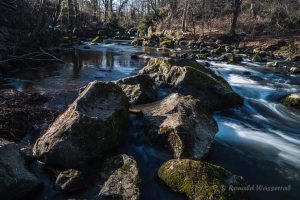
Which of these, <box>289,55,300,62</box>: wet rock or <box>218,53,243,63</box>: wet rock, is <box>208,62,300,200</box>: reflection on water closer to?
<box>218,53,243,63</box>: wet rock

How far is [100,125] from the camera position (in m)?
6.13

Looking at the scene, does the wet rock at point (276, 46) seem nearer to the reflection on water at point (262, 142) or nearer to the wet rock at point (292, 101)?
the reflection on water at point (262, 142)

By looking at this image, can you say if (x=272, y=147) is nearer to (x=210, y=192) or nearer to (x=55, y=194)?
(x=210, y=192)

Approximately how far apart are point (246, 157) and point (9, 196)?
4.69m

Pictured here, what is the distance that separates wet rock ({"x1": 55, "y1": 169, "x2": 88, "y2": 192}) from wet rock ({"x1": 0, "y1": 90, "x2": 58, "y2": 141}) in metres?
2.23

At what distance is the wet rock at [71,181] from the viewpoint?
16.5 ft

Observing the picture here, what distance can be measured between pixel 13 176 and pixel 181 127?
10.3ft

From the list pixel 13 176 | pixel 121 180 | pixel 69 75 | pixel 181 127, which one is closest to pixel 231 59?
pixel 69 75

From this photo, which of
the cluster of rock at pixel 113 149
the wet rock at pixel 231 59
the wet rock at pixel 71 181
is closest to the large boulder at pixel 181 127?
the cluster of rock at pixel 113 149

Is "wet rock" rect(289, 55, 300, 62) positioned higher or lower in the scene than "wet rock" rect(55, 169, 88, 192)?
higher

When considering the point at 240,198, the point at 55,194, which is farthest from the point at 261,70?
the point at 55,194

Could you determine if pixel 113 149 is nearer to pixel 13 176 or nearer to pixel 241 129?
pixel 13 176

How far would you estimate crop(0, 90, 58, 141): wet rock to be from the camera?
7055 millimetres

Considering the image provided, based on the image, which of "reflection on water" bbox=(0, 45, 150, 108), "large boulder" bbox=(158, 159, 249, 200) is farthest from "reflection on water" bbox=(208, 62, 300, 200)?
"reflection on water" bbox=(0, 45, 150, 108)
